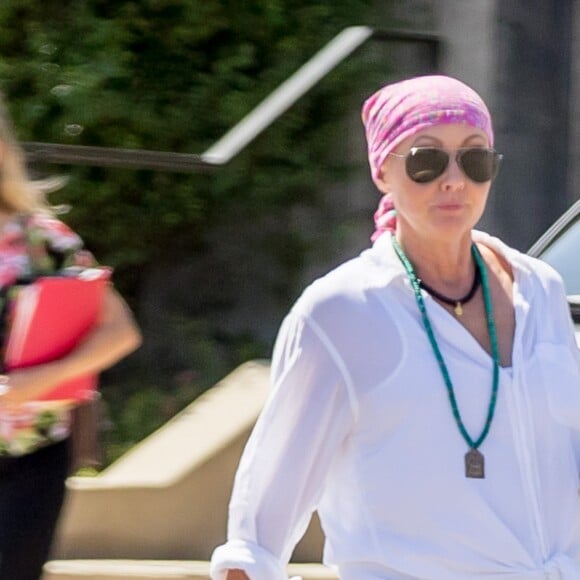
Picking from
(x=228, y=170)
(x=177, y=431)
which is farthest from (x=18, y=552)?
(x=228, y=170)

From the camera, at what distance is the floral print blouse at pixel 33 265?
363 cm

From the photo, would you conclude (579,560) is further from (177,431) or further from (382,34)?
(382,34)

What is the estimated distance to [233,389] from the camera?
588 cm

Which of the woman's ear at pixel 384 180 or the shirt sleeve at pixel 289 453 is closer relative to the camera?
A: the shirt sleeve at pixel 289 453

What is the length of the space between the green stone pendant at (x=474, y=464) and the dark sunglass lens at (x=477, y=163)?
17.6 inches

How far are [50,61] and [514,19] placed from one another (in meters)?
2.23

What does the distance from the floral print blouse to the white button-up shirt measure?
1088 mm

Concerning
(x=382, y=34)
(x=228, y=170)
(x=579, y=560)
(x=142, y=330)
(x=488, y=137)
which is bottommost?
(x=142, y=330)

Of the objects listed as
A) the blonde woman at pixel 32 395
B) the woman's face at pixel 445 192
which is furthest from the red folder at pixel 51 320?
the woman's face at pixel 445 192

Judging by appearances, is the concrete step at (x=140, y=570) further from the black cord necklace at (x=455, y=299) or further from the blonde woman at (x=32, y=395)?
the black cord necklace at (x=455, y=299)

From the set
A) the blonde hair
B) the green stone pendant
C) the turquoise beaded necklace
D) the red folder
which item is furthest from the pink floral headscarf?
the blonde hair

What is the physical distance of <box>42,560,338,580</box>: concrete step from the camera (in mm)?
4938

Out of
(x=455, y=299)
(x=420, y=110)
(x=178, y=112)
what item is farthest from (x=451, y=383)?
(x=178, y=112)

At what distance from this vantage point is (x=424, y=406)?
2512mm
